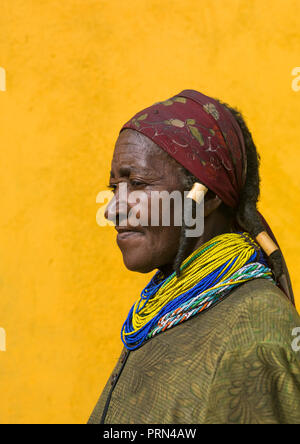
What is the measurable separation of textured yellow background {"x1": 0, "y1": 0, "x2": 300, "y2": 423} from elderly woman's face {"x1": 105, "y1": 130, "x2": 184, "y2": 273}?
6.96ft

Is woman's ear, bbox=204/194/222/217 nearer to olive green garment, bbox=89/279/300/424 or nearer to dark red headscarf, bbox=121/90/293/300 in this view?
dark red headscarf, bbox=121/90/293/300

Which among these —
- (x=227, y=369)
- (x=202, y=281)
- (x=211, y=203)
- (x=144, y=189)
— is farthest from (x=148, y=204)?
(x=227, y=369)

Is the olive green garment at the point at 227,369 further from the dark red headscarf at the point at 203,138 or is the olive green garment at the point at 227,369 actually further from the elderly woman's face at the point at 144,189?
the dark red headscarf at the point at 203,138

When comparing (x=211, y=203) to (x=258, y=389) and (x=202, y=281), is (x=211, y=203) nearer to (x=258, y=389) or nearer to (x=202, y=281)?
(x=202, y=281)

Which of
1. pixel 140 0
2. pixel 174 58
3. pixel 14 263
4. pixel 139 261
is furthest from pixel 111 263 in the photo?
pixel 139 261

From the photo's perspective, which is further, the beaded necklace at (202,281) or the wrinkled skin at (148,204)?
the wrinkled skin at (148,204)

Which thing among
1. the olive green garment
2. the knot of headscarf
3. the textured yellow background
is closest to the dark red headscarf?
the knot of headscarf

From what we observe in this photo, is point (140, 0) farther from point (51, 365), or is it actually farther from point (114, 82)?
point (51, 365)

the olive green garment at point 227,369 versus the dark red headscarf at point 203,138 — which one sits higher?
the dark red headscarf at point 203,138

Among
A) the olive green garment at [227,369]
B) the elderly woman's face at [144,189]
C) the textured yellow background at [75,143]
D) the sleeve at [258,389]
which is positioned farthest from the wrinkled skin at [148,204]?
the textured yellow background at [75,143]

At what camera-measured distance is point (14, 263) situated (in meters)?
4.45

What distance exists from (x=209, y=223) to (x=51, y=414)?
8.82ft

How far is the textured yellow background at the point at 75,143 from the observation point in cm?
430

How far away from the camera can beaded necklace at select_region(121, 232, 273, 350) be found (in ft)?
6.67
